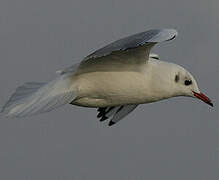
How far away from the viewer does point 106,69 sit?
12523 mm

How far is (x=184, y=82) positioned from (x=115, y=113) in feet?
6.00

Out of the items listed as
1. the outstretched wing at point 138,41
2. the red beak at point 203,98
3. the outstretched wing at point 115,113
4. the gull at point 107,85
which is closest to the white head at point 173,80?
the gull at point 107,85

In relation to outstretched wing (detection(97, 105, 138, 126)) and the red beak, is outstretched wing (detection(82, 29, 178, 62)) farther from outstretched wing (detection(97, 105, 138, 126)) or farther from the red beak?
outstretched wing (detection(97, 105, 138, 126))

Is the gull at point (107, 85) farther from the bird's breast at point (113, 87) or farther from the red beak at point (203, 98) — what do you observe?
the red beak at point (203, 98)

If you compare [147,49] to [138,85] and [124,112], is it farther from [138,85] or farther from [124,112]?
[124,112]

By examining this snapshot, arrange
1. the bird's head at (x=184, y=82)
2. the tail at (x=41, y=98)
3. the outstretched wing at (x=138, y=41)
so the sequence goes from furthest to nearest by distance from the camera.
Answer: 1. the bird's head at (x=184, y=82)
2. the tail at (x=41, y=98)
3. the outstretched wing at (x=138, y=41)

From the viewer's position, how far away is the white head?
12.6 meters

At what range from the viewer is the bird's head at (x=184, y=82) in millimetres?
12711

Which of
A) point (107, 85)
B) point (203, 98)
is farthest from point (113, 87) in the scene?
point (203, 98)

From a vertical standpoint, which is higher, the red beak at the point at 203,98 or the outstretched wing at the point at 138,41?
the outstretched wing at the point at 138,41

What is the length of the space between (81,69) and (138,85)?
2.29ft

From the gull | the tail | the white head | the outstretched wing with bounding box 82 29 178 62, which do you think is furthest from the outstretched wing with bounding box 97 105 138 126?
the outstretched wing with bounding box 82 29 178 62

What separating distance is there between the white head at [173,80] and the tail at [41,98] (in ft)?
3.39

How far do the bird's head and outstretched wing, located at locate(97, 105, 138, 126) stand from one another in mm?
1413
